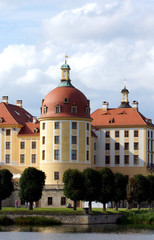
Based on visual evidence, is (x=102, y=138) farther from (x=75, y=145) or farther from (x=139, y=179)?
(x=139, y=179)

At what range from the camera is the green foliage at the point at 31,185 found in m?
96.3

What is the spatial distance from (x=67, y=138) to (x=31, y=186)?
75.4ft

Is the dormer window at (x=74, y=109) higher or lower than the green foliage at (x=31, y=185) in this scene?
higher

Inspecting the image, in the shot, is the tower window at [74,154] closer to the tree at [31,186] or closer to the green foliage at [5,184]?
the tree at [31,186]

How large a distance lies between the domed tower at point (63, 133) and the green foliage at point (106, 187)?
1778 cm

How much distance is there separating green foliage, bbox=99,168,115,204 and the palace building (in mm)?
13081

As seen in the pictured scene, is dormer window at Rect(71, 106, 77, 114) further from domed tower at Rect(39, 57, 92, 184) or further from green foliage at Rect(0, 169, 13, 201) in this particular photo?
green foliage at Rect(0, 169, 13, 201)

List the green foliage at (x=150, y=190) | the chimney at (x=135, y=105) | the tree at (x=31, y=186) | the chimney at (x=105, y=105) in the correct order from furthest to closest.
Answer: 1. the chimney at (x=105, y=105)
2. the chimney at (x=135, y=105)
3. the green foliage at (x=150, y=190)
4. the tree at (x=31, y=186)

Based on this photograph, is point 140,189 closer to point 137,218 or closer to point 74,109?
point 137,218

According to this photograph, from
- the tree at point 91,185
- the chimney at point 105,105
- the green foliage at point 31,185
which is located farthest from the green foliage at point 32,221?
the chimney at point 105,105

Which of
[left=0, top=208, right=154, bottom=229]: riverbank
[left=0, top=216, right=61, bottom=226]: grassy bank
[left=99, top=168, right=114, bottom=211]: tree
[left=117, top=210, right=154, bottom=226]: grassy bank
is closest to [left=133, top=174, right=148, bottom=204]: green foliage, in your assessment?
[left=99, top=168, right=114, bottom=211]: tree

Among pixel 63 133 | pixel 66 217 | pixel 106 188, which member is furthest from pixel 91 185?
pixel 63 133

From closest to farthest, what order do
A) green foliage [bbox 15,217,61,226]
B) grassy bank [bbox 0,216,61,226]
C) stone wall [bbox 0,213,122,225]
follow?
1. grassy bank [bbox 0,216,61,226]
2. green foliage [bbox 15,217,61,226]
3. stone wall [bbox 0,213,122,225]

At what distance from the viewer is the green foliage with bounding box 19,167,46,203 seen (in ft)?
316
